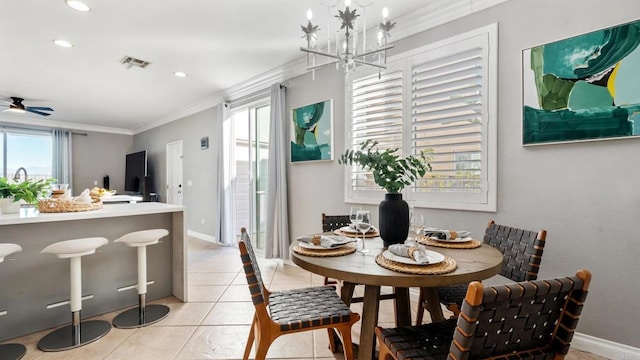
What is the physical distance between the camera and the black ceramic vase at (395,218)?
1.66 meters

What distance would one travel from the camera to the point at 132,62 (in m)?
3.82

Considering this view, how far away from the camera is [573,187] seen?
6.62ft

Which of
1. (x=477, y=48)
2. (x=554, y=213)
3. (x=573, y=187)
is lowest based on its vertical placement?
(x=554, y=213)

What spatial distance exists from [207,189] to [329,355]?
14.6 feet

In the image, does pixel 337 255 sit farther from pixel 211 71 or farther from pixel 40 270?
pixel 211 71

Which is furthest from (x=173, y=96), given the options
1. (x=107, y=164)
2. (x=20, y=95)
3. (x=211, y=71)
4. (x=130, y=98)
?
(x=107, y=164)

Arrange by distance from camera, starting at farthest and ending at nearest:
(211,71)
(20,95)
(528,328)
Result: (20,95) < (211,71) < (528,328)

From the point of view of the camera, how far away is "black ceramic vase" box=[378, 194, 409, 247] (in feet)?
5.46

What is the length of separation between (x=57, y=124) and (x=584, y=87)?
10.0 metres

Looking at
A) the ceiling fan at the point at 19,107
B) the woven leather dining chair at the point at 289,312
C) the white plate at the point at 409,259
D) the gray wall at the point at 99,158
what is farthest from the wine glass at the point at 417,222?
the gray wall at the point at 99,158

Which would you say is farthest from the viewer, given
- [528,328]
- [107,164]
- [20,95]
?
[107,164]

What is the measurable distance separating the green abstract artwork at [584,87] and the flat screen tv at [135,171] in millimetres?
7709

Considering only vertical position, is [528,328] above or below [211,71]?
below

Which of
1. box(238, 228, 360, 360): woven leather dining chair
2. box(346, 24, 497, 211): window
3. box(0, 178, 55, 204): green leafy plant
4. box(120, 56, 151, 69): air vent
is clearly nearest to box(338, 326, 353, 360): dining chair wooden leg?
box(238, 228, 360, 360): woven leather dining chair
